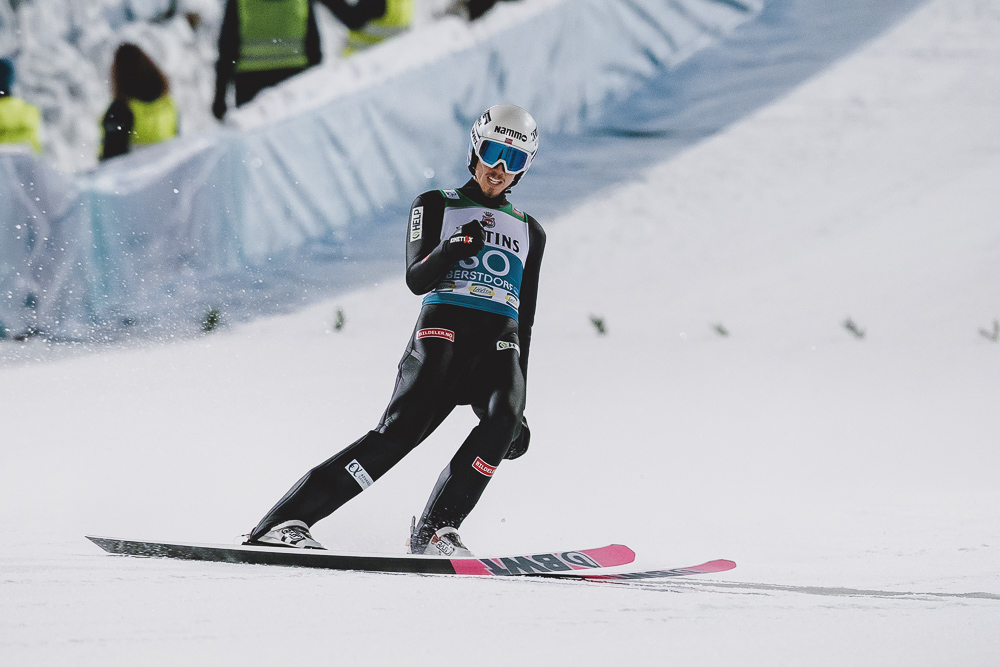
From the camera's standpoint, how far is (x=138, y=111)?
6184mm

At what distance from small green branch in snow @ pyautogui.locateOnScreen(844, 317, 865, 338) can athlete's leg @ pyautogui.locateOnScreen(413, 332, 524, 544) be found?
4.56 m

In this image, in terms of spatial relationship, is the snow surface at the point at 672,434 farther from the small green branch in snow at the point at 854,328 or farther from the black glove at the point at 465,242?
the black glove at the point at 465,242

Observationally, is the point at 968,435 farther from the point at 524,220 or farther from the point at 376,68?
the point at 376,68

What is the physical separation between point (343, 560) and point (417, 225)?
3.49 ft

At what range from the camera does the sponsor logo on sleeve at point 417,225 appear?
3.12m

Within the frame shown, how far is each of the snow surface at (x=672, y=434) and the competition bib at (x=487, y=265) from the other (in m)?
0.89

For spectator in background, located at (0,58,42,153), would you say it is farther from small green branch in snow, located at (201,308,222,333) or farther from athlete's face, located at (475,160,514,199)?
athlete's face, located at (475,160,514,199)

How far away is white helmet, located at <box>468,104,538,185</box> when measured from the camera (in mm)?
3127

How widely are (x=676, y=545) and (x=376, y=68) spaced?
15.0ft

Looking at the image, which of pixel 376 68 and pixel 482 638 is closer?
pixel 482 638

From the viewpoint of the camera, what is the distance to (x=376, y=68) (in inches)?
277

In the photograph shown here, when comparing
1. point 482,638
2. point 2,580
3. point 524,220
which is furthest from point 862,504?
point 2,580

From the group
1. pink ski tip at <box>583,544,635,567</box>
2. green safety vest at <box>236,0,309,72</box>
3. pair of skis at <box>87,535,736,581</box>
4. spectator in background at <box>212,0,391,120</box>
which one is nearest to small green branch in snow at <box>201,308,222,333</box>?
spectator in background at <box>212,0,391,120</box>

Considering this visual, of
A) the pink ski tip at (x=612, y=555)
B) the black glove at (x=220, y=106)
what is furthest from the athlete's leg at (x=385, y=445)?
the black glove at (x=220, y=106)
